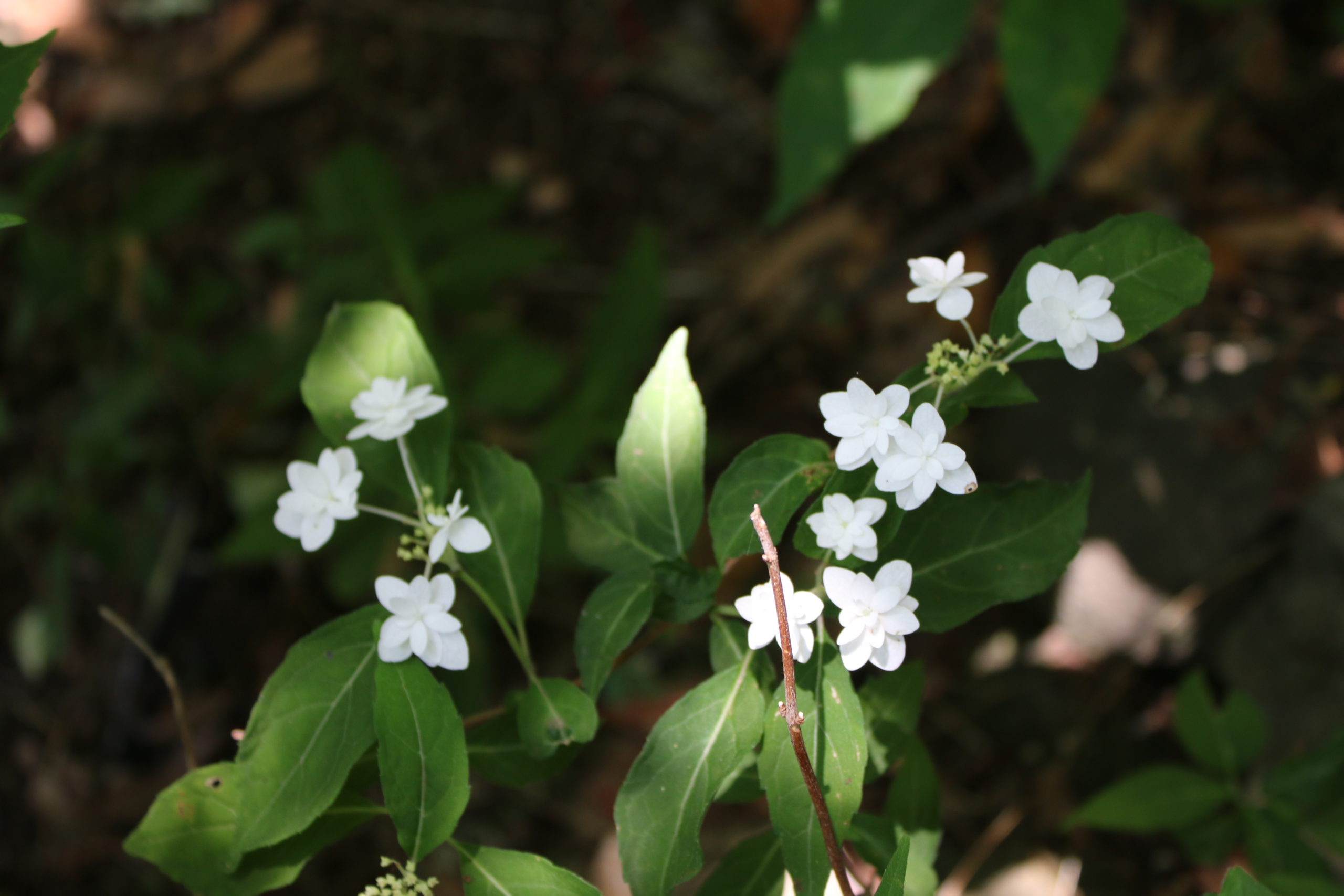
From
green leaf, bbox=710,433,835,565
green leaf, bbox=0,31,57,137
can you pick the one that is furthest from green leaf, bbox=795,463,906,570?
green leaf, bbox=0,31,57,137

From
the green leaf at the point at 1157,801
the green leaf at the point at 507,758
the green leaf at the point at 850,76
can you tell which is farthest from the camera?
the green leaf at the point at 850,76

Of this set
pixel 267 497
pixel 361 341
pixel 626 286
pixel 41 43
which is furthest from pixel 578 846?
pixel 41 43

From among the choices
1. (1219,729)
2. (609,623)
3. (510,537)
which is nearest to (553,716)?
(609,623)

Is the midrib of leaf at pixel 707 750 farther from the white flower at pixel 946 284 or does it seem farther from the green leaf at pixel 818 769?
the white flower at pixel 946 284

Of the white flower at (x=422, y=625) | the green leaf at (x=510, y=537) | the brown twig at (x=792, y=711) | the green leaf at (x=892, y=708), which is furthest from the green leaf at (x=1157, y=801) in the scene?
the white flower at (x=422, y=625)

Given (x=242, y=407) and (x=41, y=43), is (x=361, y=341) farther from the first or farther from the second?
(x=242, y=407)

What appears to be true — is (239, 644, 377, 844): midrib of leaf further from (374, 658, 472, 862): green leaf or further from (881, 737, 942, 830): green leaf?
(881, 737, 942, 830): green leaf
